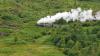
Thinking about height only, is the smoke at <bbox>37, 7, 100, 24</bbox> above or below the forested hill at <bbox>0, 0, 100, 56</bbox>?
above

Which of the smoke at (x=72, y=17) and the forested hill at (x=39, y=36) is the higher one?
the smoke at (x=72, y=17)

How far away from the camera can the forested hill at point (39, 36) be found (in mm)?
63688

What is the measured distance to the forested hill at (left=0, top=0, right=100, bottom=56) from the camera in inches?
2507

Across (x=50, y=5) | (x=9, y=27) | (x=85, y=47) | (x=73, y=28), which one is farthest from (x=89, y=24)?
(x=50, y=5)

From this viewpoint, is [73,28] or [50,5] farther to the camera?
[50,5]

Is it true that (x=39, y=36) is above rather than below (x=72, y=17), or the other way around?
below

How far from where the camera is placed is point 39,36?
77312 mm

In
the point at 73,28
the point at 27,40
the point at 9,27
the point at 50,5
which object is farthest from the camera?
the point at 50,5

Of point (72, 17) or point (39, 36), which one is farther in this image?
point (72, 17)

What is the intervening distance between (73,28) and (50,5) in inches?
1762

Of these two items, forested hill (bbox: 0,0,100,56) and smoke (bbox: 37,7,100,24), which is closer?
forested hill (bbox: 0,0,100,56)

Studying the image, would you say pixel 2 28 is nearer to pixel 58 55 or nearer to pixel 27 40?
pixel 27 40

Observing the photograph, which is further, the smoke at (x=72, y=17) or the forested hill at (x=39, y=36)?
the smoke at (x=72, y=17)

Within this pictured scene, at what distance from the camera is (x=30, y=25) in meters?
89.9
